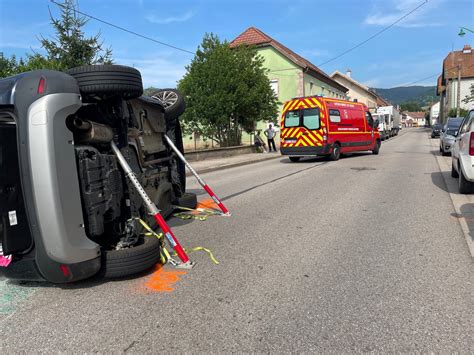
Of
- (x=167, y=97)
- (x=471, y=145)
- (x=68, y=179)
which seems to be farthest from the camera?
(x=471, y=145)

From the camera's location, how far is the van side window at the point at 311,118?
15.6m

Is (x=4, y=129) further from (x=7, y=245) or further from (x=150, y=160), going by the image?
(x=150, y=160)

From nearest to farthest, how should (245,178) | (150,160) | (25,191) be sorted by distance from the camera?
(25,191), (150,160), (245,178)

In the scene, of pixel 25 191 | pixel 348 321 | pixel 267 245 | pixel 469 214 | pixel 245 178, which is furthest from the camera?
pixel 245 178

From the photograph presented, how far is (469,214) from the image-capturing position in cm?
608

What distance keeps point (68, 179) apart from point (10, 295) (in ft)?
3.97

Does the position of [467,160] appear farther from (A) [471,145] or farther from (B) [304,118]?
(B) [304,118]

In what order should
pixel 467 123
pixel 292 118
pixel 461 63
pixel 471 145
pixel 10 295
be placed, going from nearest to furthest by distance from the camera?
1. pixel 10 295
2. pixel 471 145
3. pixel 467 123
4. pixel 292 118
5. pixel 461 63

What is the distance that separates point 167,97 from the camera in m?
6.07

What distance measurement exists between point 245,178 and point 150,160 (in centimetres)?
648

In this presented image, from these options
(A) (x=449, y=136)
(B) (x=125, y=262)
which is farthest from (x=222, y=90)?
(B) (x=125, y=262)

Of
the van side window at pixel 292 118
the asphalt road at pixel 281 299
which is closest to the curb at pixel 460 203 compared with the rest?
Answer: the asphalt road at pixel 281 299

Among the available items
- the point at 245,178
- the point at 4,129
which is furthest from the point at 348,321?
the point at 245,178

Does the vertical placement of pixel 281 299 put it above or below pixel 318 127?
below
